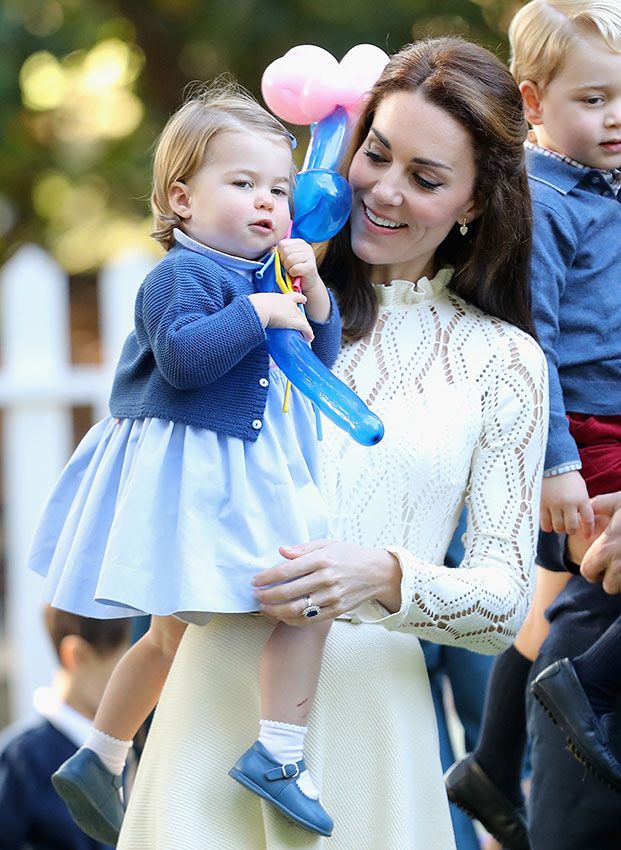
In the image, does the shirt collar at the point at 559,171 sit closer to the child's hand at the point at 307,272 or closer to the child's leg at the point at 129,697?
the child's hand at the point at 307,272

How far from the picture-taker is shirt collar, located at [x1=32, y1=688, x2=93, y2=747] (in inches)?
155

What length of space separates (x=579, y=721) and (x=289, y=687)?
575mm

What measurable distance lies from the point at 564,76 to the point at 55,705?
84.8 inches

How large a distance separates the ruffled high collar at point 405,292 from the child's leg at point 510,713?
0.73 metres

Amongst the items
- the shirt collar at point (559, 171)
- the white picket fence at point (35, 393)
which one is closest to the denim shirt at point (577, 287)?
the shirt collar at point (559, 171)

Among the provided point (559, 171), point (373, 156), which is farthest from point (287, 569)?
point (559, 171)

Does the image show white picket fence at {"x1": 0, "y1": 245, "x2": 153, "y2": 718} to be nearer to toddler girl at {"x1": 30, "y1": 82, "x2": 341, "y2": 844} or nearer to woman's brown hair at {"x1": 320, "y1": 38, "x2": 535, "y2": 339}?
woman's brown hair at {"x1": 320, "y1": 38, "x2": 535, "y2": 339}

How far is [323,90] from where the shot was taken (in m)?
2.58

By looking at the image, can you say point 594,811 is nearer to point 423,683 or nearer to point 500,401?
point 423,683

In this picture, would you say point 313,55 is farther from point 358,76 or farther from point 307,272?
point 307,272

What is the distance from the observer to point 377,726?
8.05 ft

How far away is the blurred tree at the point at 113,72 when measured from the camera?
7.93 m

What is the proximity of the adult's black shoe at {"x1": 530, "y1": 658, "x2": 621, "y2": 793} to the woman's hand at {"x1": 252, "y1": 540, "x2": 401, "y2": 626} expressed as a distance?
0.46 metres

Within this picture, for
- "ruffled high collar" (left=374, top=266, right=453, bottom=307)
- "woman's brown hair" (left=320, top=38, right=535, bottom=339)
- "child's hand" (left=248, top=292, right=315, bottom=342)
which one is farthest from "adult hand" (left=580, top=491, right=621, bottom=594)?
"child's hand" (left=248, top=292, right=315, bottom=342)
